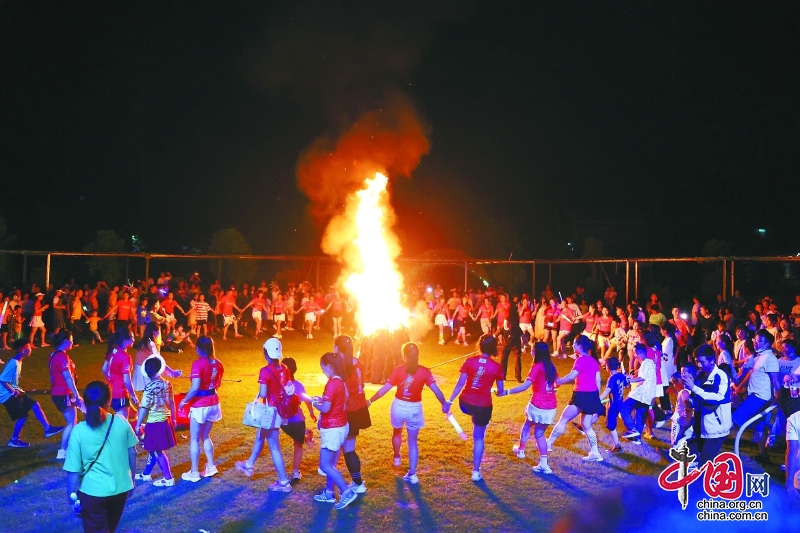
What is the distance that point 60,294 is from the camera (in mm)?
20219

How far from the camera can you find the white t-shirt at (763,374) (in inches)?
351

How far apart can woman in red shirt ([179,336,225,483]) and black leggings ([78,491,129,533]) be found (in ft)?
8.09

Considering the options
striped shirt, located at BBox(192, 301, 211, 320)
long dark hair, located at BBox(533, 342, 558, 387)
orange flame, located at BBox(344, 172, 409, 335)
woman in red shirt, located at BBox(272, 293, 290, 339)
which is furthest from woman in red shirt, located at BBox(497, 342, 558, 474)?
woman in red shirt, located at BBox(272, 293, 290, 339)

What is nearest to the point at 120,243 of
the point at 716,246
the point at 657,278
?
the point at 657,278

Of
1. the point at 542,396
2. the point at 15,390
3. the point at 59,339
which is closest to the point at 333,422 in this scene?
the point at 542,396

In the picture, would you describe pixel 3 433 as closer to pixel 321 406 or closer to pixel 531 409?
pixel 321 406

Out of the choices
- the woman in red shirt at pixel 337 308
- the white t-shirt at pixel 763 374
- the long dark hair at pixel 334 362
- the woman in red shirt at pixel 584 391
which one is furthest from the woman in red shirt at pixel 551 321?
the long dark hair at pixel 334 362

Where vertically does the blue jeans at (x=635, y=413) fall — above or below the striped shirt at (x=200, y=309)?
below

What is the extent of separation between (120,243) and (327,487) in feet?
91.2

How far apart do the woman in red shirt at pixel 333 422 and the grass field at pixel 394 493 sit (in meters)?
0.39

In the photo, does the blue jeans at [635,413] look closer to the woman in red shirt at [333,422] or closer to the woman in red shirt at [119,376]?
the woman in red shirt at [333,422]

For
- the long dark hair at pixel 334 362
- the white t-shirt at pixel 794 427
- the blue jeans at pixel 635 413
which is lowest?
the blue jeans at pixel 635 413

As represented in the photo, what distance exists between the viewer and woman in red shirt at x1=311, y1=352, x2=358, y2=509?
6.97 meters

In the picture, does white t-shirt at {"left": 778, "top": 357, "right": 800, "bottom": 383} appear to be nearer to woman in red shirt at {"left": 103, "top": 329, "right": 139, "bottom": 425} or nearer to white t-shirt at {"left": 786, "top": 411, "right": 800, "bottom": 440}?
white t-shirt at {"left": 786, "top": 411, "right": 800, "bottom": 440}
